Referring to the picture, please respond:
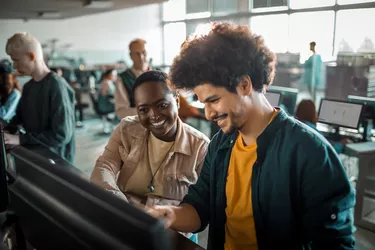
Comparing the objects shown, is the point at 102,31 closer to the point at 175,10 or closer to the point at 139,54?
the point at 175,10

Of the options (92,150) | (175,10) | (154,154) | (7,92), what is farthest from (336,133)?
(175,10)

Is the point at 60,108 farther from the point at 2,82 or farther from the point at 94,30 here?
the point at 94,30

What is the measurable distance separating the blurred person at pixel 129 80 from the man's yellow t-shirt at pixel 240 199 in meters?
2.00

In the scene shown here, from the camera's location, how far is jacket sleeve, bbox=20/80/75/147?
1966 mm

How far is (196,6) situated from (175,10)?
2.20m

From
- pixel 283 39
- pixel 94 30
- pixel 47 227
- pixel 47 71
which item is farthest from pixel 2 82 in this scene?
pixel 94 30

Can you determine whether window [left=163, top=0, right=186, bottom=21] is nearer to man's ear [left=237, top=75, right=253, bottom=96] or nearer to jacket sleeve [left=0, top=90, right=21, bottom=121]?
jacket sleeve [left=0, top=90, right=21, bottom=121]

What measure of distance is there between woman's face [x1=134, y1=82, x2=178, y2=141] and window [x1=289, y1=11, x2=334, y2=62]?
4113 mm

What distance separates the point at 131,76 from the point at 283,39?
348cm

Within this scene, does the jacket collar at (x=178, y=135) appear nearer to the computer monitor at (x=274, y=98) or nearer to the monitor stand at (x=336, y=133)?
the monitor stand at (x=336, y=133)

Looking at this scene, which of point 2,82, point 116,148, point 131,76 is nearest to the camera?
point 116,148

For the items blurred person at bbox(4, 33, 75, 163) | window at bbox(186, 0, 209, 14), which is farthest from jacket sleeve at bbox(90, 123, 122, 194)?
window at bbox(186, 0, 209, 14)

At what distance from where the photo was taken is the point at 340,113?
12.9 feet

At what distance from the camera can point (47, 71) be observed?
2.09m
